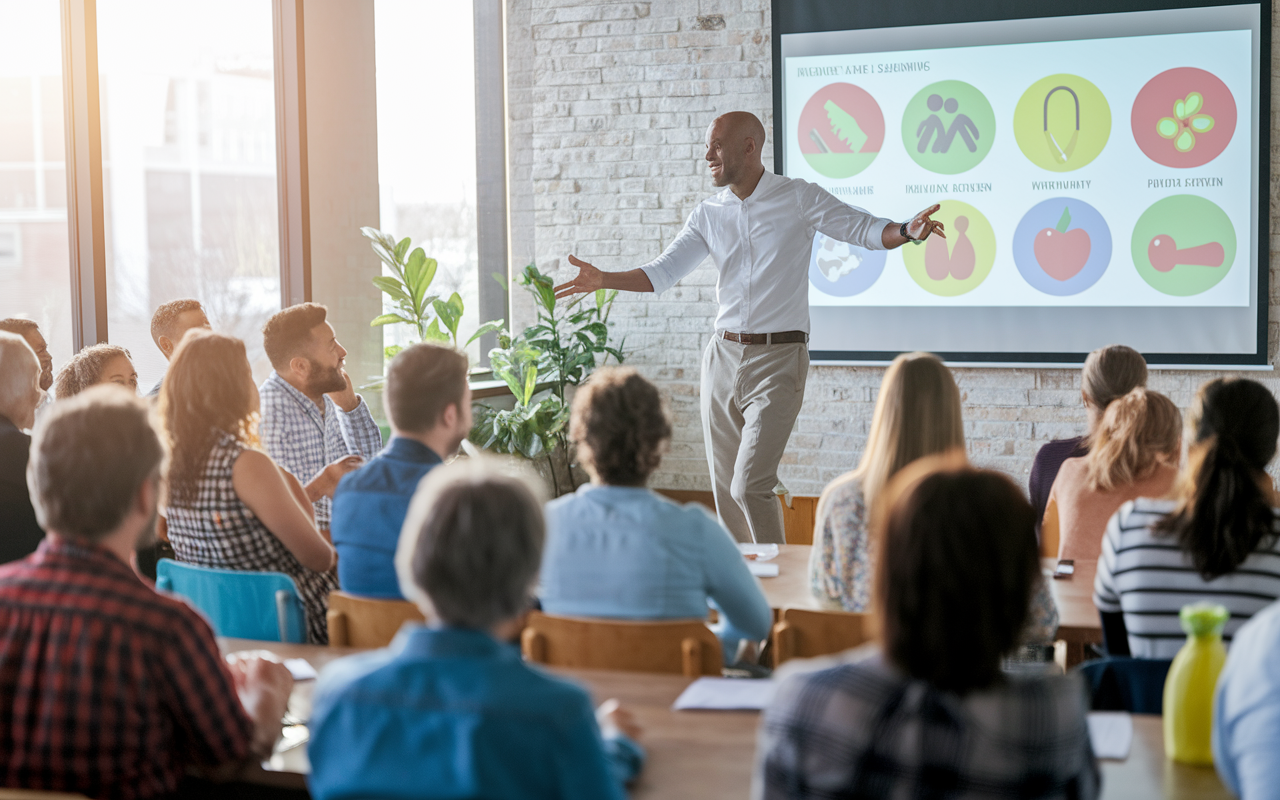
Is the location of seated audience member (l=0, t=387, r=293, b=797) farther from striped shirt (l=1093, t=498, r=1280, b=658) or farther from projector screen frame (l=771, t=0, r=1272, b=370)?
projector screen frame (l=771, t=0, r=1272, b=370)

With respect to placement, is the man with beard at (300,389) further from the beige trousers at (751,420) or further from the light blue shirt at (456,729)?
the light blue shirt at (456,729)

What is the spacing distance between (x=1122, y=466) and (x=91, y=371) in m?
2.75

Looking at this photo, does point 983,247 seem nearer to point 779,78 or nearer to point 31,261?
point 779,78

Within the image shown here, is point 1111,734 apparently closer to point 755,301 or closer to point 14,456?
point 14,456

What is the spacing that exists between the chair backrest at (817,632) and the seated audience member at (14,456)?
72.0 inches

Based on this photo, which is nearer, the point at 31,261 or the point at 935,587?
the point at 935,587

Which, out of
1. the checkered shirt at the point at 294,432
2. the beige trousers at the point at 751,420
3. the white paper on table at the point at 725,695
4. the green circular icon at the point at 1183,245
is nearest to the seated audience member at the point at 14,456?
the checkered shirt at the point at 294,432

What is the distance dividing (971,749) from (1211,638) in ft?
1.95

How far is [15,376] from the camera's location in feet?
9.20

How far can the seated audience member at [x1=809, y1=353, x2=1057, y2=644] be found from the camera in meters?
2.27

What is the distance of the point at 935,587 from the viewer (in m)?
1.11

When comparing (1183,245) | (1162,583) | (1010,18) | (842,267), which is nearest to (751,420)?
(842,267)

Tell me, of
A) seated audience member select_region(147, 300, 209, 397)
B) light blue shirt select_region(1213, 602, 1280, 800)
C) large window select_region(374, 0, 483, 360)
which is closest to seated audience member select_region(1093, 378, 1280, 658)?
light blue shirt select_region(1213, 602, 1280, 800)

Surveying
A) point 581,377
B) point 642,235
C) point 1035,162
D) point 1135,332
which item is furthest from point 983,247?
point 581,377
